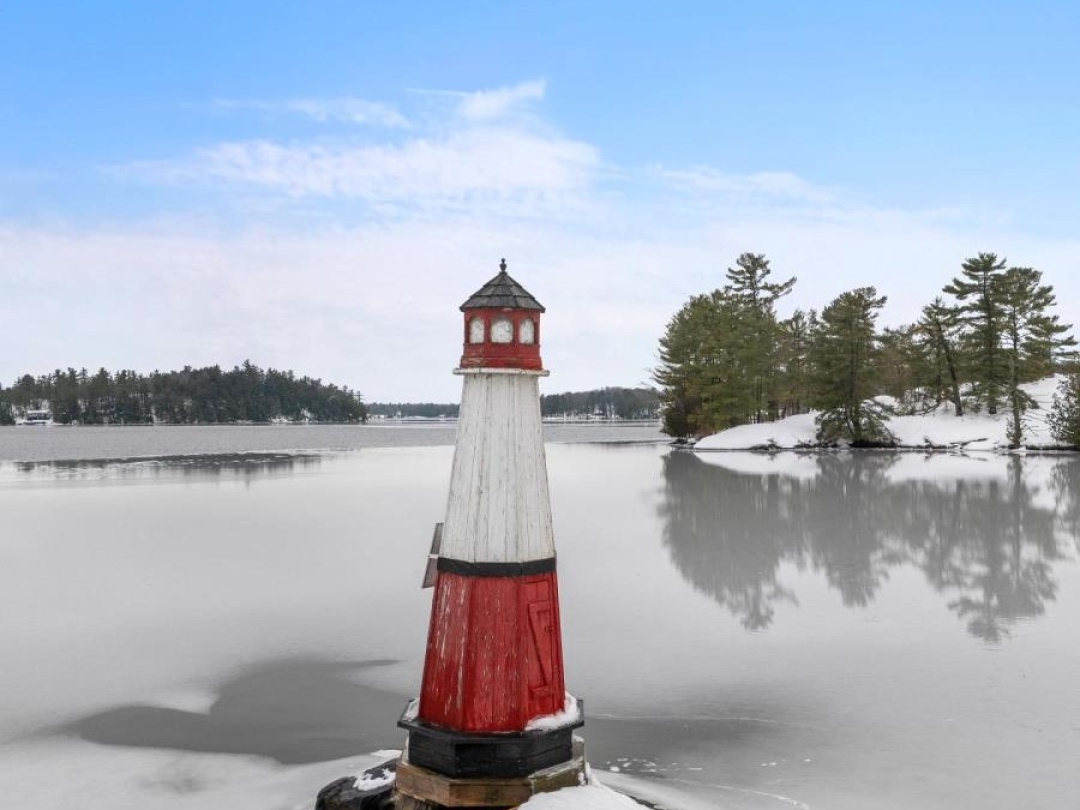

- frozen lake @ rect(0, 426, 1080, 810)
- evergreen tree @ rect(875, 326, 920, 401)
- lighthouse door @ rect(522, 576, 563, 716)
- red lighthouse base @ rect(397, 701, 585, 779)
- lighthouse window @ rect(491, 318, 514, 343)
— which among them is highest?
evergreen tree @ rect(875, 326, 920, 401)

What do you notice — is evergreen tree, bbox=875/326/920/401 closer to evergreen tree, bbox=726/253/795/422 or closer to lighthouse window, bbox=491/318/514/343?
evergreen tree, bbox=726/253/795/422

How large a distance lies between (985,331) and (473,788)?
2039 inches

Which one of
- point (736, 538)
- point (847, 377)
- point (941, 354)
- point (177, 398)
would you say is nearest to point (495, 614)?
point (736, 538)

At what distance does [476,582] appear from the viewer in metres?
4.71

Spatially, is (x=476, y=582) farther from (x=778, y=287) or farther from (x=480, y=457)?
(x=778, y=287)

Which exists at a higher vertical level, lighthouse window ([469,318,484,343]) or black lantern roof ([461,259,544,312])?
black lantern roof ([461,259,544,312])

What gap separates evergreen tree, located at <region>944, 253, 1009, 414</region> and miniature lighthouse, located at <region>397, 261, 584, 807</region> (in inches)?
1988

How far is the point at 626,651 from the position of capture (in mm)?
8930

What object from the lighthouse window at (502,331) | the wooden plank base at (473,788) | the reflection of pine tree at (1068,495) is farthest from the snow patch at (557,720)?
the reflection of pine tree at (1068,495)

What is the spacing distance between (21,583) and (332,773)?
8636 millimetres

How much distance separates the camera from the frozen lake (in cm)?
598

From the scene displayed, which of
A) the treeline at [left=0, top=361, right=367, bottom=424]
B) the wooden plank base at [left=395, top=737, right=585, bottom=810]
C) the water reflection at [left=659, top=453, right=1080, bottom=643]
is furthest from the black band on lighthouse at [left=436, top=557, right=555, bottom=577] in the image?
the treeline at [left=0, top=361, right=367, bottom=424]

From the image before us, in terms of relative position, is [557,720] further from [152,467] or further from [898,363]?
[898,363]

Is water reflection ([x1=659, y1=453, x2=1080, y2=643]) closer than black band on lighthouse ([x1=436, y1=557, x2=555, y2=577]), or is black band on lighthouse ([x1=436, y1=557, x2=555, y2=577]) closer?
black band on lighthouse ([x1=436, y1=557, x2=555, y2=577])
